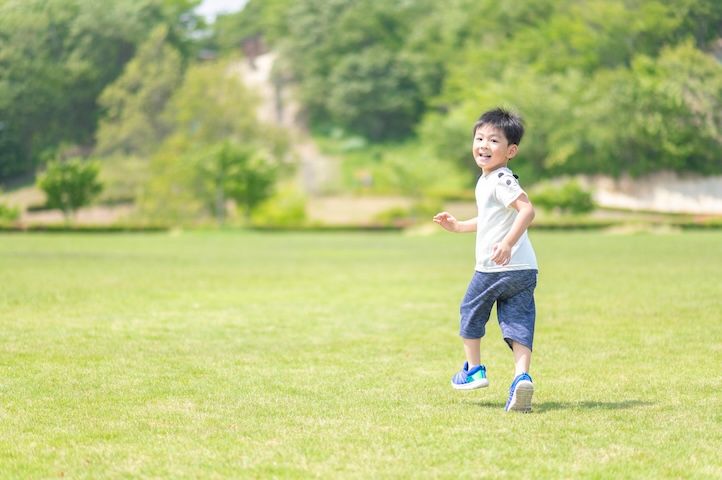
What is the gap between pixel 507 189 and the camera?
6266mm

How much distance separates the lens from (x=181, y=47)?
246 ft

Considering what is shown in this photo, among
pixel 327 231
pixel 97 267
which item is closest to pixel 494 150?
pixel 97 267

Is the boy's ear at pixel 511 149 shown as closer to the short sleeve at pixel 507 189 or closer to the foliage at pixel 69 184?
the short sleeve at pixel 507 189

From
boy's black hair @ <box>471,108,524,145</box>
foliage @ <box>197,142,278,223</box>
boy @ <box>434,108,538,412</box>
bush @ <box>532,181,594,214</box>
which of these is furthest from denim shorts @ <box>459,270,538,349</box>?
foliage @ <box>197,142,278,223</box>

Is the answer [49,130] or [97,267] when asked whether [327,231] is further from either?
[97,267]

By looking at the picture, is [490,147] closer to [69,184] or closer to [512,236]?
[512,236]

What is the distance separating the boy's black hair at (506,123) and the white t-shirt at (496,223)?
8.0 inches

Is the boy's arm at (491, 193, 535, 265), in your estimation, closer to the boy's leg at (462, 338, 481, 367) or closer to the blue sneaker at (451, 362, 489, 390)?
the boy's leg at (462, 338, 481, 367)

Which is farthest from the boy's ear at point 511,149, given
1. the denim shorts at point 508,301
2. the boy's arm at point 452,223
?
the denim shorts at point 508,301

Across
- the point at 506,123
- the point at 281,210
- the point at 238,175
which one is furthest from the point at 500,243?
the point at 281,210

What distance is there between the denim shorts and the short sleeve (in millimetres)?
434

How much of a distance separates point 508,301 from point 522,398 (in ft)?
2.33

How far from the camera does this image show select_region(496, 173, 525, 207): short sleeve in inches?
246

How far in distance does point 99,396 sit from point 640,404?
3.27 metres
